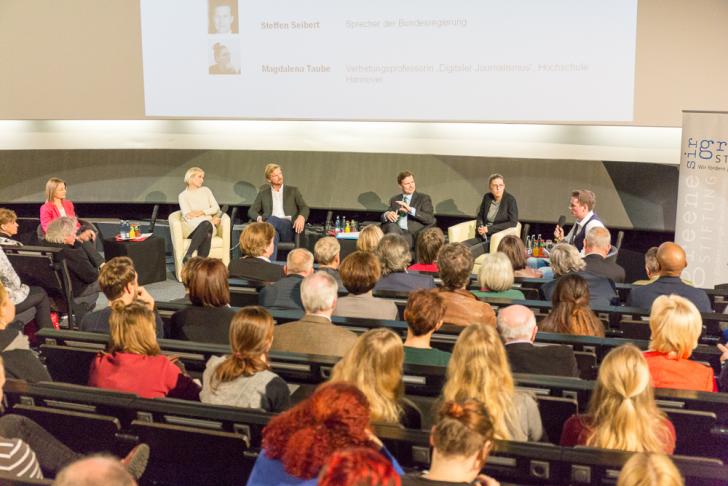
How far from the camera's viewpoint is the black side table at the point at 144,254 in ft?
27.8

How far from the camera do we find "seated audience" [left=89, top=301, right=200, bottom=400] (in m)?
3.48

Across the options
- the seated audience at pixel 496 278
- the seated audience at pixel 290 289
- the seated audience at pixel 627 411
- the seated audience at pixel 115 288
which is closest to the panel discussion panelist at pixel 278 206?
the seated audience at pixel 290 289

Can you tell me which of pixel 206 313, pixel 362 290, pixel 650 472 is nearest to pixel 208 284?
pixel 206 313

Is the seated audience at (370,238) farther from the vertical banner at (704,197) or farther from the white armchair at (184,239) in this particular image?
the white armchair at (184,239)

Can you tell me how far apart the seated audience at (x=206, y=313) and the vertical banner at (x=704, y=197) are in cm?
423

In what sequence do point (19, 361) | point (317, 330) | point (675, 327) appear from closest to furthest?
point (675, 327) → point (19, 361) → point (317, 330)

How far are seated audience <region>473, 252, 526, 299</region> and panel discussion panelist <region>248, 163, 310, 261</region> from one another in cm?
399

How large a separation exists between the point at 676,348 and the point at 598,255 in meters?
2.44

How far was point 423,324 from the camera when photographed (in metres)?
3.63

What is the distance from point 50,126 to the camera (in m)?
11.1

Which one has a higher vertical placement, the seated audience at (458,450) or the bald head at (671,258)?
the bald head at (671,258)

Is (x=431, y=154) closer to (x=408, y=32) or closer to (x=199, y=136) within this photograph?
(x=408, y=32)

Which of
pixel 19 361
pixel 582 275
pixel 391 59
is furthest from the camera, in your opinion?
pixel 391 59

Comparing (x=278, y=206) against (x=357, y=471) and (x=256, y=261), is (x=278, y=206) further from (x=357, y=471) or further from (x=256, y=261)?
(x=357, y=471)
